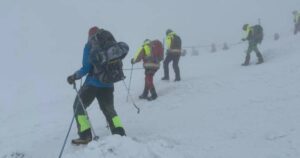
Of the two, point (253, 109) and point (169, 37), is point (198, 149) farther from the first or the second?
point (169, 37)

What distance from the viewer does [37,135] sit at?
34.1 feet

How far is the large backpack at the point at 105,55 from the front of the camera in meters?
7.77

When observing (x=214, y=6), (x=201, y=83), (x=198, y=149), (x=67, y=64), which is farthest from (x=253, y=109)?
(x=214, y=6)

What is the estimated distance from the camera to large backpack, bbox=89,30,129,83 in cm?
777

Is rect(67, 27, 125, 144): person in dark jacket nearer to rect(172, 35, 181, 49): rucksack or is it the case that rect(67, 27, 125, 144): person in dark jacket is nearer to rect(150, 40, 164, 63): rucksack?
rect(150, 40, 164, 63): rucksack

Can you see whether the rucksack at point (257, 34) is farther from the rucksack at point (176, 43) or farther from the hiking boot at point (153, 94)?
the hiking boot at point (153, 94)

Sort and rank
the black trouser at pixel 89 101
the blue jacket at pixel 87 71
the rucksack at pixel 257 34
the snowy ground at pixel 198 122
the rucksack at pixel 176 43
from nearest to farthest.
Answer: the snowy ground at pixel 198 122 < the blue jacket at pixel 87 71 < the black trouser at pixel 89 101 < the rucksack at pixel 176 43 < the rucksack at pixel 257 34

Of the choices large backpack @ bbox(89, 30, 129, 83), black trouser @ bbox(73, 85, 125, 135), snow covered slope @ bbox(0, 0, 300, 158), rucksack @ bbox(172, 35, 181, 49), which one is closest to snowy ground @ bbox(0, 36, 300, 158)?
snow covered slope @ bbox(0, 0, 300, 158)

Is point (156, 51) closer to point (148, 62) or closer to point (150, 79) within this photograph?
point (148, 62)

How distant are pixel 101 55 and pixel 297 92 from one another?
6.62 m

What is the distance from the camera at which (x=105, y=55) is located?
25.4 feet

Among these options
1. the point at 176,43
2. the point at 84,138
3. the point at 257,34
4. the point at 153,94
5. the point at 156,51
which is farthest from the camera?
the point at 257,34

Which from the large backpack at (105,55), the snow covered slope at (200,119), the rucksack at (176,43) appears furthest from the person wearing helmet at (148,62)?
the large backpack at (105,55)

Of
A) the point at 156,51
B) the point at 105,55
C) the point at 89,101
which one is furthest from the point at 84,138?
the point at 156,51
